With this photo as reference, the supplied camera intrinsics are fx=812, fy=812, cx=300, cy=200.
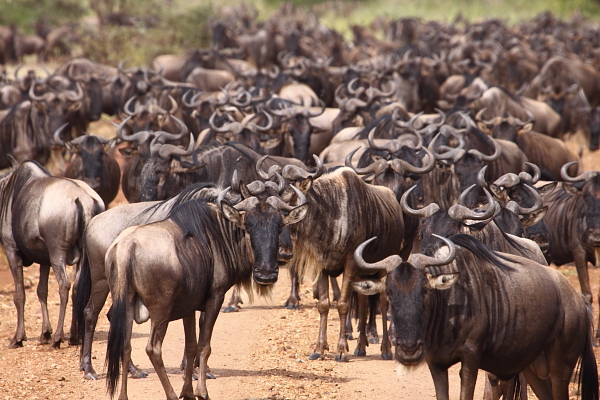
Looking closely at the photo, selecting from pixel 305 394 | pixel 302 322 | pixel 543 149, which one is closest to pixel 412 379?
pixel 305 394

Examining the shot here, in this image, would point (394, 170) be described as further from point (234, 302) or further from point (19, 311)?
point (19, 311)

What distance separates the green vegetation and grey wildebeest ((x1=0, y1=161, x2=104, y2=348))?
65.0ft

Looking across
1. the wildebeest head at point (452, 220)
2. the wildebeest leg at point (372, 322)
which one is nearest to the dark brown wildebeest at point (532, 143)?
the wildebeest leg at point (372, 322)

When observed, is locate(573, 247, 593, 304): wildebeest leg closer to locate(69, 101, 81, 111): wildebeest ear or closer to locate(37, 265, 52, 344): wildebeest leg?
locate(37, 265, 52, 344): wildebeest leg

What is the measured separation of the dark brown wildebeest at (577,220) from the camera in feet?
28.9

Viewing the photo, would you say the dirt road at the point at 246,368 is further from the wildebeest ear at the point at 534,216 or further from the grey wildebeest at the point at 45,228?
the wildebeest ear at the point at 534,216

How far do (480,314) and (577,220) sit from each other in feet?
15.2

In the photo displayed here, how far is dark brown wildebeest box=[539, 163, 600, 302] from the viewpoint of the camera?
28.9ft

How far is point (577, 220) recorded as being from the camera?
9047mm

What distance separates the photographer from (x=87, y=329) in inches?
269

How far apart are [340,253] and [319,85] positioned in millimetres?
14802

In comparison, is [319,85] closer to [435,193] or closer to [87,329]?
[435,193]

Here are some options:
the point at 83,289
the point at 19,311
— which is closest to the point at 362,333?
the point at 83,289

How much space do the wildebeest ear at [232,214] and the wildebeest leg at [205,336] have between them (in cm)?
56
